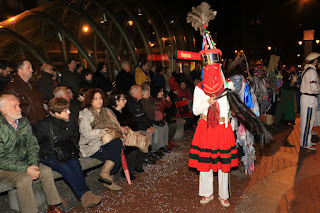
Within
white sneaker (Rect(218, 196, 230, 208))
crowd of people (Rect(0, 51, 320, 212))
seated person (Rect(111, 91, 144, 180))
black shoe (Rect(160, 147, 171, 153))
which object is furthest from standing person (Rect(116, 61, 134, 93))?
white sneaker (Rect(218, 196, 230, 208))

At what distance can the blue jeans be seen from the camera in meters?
3.95

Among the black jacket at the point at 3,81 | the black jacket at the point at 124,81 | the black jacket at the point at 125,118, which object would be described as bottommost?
→ the black jacket at the point at 125,118

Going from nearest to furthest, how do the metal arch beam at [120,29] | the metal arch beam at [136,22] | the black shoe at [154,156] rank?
the black shoe at [154,156] < the metal arch beam at [120,29] < the metal arch beam at [136,22]

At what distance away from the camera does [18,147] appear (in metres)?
3.65

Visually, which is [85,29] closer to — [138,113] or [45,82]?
[45,82]

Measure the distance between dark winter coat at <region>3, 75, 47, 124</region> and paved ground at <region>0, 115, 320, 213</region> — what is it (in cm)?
135

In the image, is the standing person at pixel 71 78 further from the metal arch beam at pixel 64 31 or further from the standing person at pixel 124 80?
the metal arch beam at pixel 64 31

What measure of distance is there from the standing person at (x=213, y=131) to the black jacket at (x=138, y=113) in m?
2.18

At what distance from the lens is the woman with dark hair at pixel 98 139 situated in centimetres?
457

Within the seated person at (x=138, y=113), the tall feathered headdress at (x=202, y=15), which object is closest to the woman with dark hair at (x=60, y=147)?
the seated person at (x=138, y=113)

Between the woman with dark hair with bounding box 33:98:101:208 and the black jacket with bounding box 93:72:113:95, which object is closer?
the woman with dark hair with bounding box 33:98:101:208

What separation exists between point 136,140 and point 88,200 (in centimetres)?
156

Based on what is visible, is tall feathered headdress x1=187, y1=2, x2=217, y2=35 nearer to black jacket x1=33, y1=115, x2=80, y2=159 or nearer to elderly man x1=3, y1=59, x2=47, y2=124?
black jacket x1=33, y1=115, x2=80, y2=159

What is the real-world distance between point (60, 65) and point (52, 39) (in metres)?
1.02
